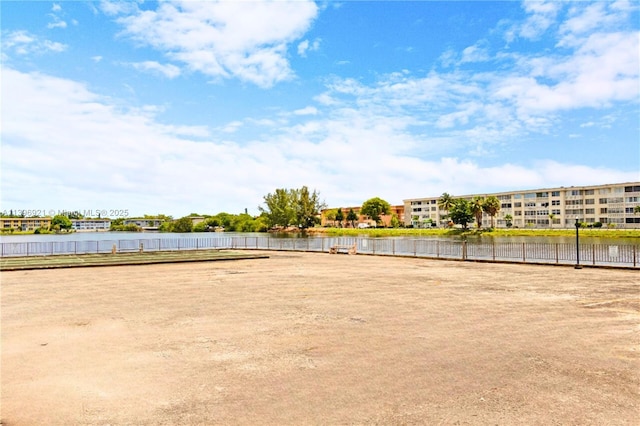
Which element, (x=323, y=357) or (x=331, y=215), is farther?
(x=331, y=215)

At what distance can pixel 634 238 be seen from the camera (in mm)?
70312

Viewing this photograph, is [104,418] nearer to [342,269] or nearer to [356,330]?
[356,330]

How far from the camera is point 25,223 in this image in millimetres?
191500

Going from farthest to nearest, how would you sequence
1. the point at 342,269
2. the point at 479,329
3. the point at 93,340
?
the point at 342,269, the point at 479,329, the point at 93,340

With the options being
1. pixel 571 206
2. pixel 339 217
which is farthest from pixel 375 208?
pixel 571 206

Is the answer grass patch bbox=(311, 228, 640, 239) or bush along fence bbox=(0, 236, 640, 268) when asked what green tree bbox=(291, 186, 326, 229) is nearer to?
grass patch bbox=(311, 228, 640, 239)

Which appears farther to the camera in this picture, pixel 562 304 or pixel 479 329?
pixel 562 304

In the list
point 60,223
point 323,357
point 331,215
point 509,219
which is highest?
point 331,215

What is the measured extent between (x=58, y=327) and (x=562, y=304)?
14446mm

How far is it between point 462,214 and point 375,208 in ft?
135

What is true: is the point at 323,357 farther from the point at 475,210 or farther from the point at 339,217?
the point at 339,217

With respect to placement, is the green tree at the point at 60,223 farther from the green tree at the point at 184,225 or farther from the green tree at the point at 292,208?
the green tree at the point at 292,208

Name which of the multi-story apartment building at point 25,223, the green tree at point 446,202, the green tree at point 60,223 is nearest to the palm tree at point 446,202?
the green tree at point 446,202

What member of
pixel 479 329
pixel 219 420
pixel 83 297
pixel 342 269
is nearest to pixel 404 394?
pixel 219 420
